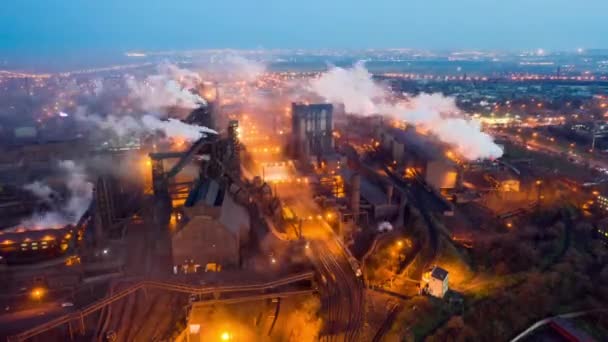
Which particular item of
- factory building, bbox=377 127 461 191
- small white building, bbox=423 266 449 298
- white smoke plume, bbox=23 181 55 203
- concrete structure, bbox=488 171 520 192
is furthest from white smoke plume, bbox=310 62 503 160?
white smoke plume, bbox=23 181 55 203

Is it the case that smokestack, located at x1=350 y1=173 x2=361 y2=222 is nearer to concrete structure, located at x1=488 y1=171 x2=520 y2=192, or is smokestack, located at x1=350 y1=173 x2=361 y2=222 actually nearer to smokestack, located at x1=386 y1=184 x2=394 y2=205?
smokestack, located at x1=386 y1=184 x2=394 y2=205

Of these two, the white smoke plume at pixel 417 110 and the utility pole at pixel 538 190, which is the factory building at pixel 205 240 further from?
the utility pole at pixel 538 190

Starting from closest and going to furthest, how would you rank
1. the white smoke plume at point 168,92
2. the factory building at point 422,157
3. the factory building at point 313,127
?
the factory building at point 422,157 < the factory building at point 313,127 < the white smoke plume at point 168,92

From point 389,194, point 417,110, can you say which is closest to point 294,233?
point 389,194

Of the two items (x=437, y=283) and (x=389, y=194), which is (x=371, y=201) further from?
(x=437, y=283)

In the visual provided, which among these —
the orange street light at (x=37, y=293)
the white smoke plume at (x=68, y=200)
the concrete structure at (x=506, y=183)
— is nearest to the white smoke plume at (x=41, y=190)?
the white smoke plume at (x=68, y=200)
